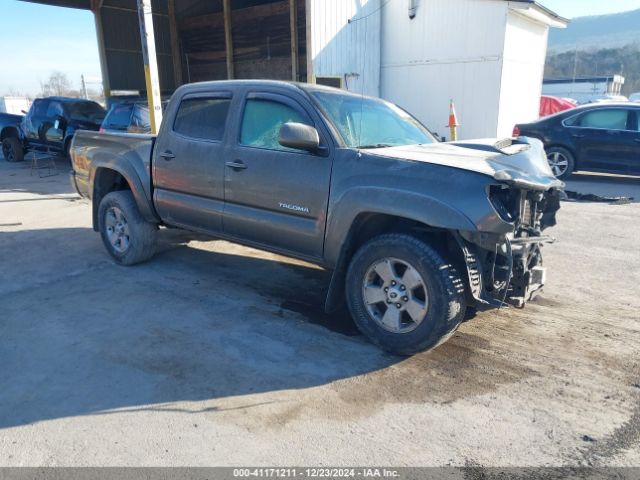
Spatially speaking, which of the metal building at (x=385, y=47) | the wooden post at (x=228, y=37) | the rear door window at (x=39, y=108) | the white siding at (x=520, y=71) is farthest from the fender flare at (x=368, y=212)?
the wooden post at (x=228, y=37)

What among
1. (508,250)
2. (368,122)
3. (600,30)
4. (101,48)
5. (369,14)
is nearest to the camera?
(508,250)

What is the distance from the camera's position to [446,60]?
13.9m

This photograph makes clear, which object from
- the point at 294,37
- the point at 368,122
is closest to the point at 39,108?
the point at 294,37

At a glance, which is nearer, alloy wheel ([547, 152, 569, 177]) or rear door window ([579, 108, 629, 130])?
rear door window ([579, 108, 629, 130])

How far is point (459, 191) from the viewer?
10.5 ft

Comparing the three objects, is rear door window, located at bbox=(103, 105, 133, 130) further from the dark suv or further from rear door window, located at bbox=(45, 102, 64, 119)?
rear door window, located at bbox=(45, 102, 64, 119)

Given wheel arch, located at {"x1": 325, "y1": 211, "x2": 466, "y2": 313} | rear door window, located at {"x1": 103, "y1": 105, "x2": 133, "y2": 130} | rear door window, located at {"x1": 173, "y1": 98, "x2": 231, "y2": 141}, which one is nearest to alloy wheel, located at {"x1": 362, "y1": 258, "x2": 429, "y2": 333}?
wheel arch, located at {"x1": 325, "y1": 211, "x2": 466, "y2": 313}

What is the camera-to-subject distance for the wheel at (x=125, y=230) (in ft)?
17.9

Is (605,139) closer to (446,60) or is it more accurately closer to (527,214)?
(446,60)

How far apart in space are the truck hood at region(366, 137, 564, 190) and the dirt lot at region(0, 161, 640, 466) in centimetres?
127

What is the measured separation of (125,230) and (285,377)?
316 centimetres

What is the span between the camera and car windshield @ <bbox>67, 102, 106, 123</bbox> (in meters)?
13.5

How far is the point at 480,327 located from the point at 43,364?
3337mm

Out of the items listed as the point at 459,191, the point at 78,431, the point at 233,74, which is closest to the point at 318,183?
the point at 459,191
